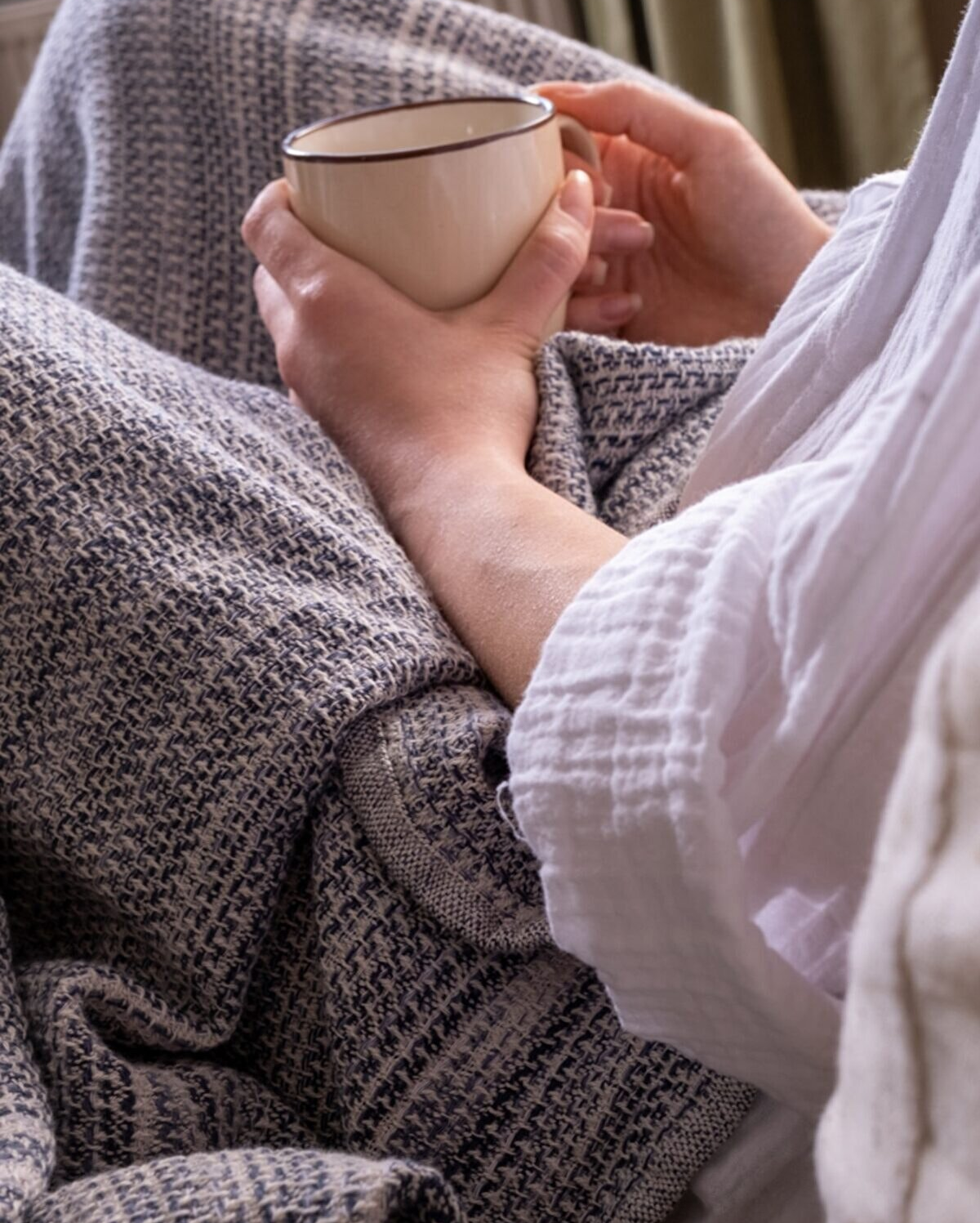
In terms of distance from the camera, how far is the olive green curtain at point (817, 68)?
123 centimetres

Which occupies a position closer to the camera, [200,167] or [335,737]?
[335,737]

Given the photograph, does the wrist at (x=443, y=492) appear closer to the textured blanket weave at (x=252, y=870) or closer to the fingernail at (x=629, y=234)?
the textured blanket weave at (x=252, y=870)

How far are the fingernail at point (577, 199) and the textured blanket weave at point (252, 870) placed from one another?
197mm

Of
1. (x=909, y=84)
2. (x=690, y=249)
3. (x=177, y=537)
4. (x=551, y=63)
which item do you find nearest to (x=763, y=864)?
(x=177, y=537)

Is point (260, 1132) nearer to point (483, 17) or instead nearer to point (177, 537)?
point (177, 537)

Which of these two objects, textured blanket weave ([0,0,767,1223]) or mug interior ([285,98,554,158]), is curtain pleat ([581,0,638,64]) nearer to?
mug interior ([285,98,554,158])

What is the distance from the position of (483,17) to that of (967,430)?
0.63m

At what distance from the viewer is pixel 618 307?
2.17 feet

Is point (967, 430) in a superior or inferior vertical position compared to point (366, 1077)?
superior

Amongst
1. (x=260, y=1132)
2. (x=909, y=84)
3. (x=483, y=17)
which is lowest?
(x=260, y=1132)

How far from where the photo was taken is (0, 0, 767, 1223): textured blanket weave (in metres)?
0.35

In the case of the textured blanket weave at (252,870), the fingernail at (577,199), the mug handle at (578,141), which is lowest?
the textured blanket weave at (252,870)

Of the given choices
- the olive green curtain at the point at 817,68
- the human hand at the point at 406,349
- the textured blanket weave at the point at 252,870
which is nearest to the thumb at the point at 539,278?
the human hand at the point at 406,349

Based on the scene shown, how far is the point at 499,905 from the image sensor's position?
37 centimetres
